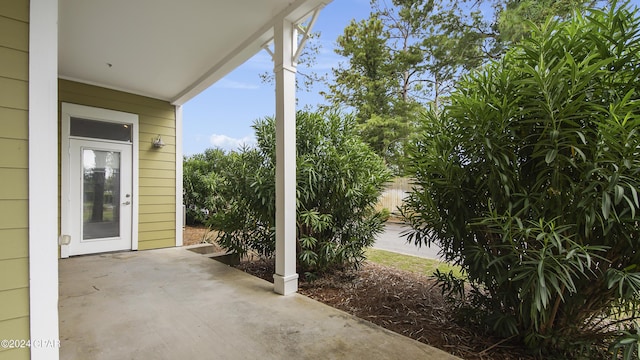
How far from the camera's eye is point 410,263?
431 cm

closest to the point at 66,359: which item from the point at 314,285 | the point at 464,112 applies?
the point at 314,285

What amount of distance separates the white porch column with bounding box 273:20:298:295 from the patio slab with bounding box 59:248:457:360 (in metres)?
0.31

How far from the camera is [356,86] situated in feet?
36.4

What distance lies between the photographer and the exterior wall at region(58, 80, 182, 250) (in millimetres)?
4891

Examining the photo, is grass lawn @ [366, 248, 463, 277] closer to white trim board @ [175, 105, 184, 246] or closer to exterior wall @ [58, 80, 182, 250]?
white trim board @ [175, 105, 184, 246]

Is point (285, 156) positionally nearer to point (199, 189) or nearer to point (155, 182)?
point (155, 182)

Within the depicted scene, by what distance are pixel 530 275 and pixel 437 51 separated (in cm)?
902

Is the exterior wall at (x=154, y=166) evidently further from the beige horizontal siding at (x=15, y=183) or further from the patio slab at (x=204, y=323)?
the beige horizontal siding at (x=15, y=183)

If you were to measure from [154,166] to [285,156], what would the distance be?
11.2 feet

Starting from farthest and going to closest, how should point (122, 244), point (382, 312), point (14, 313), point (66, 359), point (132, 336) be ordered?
1. point (122, 244)
2. point (382, 312)
3. point (132, 336)
4. point (66, 359)
5. point (14, 313)

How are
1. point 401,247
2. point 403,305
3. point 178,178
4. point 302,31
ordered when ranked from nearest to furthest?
1. point 403,305
2. point 302,31
3. point 178,178
4. point 401,247

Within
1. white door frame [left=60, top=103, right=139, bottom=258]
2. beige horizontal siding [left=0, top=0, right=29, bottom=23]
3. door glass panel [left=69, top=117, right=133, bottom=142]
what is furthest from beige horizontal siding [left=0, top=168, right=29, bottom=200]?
door glass panel [left=69, top=117, right=133, bottom=142]

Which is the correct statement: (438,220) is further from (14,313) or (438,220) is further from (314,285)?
(14,313)

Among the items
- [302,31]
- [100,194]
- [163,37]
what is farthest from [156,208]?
[302,31]
